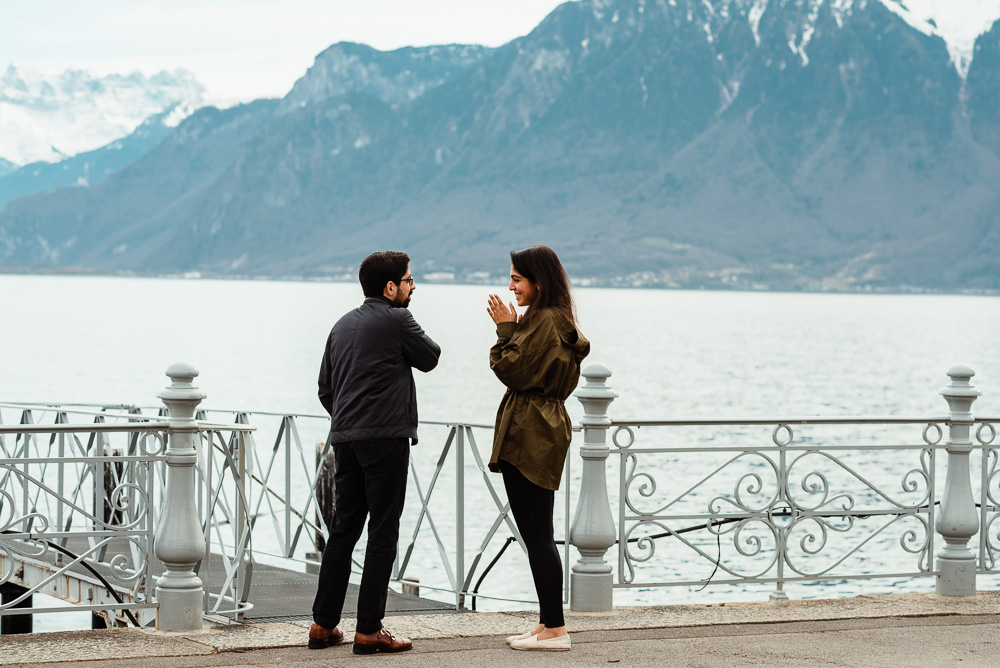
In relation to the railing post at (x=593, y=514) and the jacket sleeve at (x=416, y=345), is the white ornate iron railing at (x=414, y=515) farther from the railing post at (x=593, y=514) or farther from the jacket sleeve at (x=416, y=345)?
the jacket sleeve at (x=416, y=345)

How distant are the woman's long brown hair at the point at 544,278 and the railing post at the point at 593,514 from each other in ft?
2.63

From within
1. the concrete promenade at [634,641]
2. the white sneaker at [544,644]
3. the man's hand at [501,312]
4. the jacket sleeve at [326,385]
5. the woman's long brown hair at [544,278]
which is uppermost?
the woman's long brown hair at [544,278]

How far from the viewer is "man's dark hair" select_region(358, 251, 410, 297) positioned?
19.0 feet

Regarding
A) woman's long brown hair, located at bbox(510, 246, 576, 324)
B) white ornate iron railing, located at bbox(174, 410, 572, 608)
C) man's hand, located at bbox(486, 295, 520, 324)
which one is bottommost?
white ornate iron railing, located at bbox(174, 410, 572, 608)

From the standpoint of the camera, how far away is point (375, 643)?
229 inches

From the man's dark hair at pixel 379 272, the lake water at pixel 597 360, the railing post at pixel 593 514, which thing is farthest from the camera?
the lake water at pixel 597 360

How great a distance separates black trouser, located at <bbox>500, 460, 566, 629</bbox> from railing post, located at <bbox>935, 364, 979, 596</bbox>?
2.85 metres

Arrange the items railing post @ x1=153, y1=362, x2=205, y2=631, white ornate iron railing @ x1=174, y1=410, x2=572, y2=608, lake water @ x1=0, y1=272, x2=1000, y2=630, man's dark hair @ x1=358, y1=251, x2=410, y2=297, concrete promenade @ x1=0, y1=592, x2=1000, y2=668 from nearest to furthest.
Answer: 1. concrete promenade @ x1=0, y1=592, x2=1000, y2=668
2. man's dark hair @ x1=358, y1=251, x2=410, y2=297
3. railing post @ x1=153, y1=362, x2=205, y2=631
4. white ornate iron railing @ x1=174, y1=410, x2=572, y2=608
5. lake water @ x1=0, y1=272, x2=1000, y2=630

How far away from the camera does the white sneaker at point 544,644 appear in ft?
19.4

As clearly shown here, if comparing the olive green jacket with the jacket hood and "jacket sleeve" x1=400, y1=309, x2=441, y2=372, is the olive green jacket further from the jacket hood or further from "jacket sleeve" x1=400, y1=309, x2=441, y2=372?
"jacket sleeve" x1=400, y1=309, x2=441, y2=372

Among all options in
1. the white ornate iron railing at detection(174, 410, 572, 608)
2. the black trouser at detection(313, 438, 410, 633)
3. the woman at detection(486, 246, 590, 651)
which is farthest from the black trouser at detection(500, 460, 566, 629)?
the white ornate iron railing at detection(174, 410, 572, 608)

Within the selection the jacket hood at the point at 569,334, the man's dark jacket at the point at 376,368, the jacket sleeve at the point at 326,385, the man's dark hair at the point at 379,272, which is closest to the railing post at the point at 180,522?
the jacket sleeve at the point at 326,385

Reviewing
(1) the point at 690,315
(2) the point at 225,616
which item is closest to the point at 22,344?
(2) the point at 225,616

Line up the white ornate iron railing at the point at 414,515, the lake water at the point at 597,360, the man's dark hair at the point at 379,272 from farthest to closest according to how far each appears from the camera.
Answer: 1. the lake water at the point at 597,360
2. the white ornate iron railing at the point at 414,515
3. the man's dark hair at the point at 379,272
